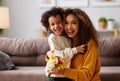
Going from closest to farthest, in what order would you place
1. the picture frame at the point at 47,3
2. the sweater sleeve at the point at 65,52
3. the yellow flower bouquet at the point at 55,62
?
the yellow flower bouquet at the point at 55,62 < the sweater sleeve at the point at 65,52 < the picture frame at the point at 47,3

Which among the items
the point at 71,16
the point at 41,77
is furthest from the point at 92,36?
the point at 41,77

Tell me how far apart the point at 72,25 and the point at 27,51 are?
1.51 metres

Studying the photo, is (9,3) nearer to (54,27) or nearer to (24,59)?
(24,59)

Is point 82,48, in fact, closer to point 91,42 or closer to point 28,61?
point 91,42

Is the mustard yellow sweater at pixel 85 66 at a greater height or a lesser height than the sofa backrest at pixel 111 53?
greater

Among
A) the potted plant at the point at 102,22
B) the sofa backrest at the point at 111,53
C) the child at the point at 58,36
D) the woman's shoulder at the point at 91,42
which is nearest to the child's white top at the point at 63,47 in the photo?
the child at the point at 58,36

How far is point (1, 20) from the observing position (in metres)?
3.76

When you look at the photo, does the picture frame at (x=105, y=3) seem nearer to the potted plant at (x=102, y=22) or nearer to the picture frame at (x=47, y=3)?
the potted plant at (x=102, y=22)

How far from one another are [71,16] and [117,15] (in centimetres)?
337

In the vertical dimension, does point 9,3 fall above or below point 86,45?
above

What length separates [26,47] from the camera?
10.6 ft

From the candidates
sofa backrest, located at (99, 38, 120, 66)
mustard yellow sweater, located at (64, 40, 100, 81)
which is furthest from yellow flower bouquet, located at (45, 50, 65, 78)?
sofa backrest, located at (99, 38, 120, 66)

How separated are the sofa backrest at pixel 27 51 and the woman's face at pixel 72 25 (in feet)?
4.51

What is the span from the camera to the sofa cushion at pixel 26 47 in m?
3.19
